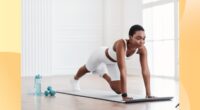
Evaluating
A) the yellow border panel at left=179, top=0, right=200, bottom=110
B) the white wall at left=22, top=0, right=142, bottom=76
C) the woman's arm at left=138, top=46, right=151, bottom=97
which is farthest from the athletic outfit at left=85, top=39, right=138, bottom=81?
the white wall at left=22, top=0, right=142, bottom=76

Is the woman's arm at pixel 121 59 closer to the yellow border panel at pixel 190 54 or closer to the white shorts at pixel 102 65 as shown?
the white shorts at pixel 102 65

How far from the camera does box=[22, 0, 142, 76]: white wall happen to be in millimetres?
7430

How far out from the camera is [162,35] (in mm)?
6594

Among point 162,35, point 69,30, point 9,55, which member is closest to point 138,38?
point 9,55

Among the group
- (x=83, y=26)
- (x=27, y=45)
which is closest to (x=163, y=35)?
(x=83, y=26)

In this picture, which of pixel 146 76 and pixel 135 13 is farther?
pixel 135 13

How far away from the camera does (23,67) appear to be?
7359mm

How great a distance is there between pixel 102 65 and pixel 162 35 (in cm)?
300

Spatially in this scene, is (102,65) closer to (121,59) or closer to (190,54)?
(121,59)

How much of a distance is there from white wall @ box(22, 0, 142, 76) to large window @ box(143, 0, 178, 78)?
1.16 ft

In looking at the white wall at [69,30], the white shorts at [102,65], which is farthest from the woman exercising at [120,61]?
the white wall at [69,30]

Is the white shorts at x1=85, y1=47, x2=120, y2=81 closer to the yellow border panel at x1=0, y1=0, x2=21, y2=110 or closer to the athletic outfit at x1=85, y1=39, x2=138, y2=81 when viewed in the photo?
the athletic outfit at x1=85, y1=39, x2=138, y2=81

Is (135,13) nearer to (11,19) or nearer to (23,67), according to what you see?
(23,67)

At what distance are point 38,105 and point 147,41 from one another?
4.48 meters
